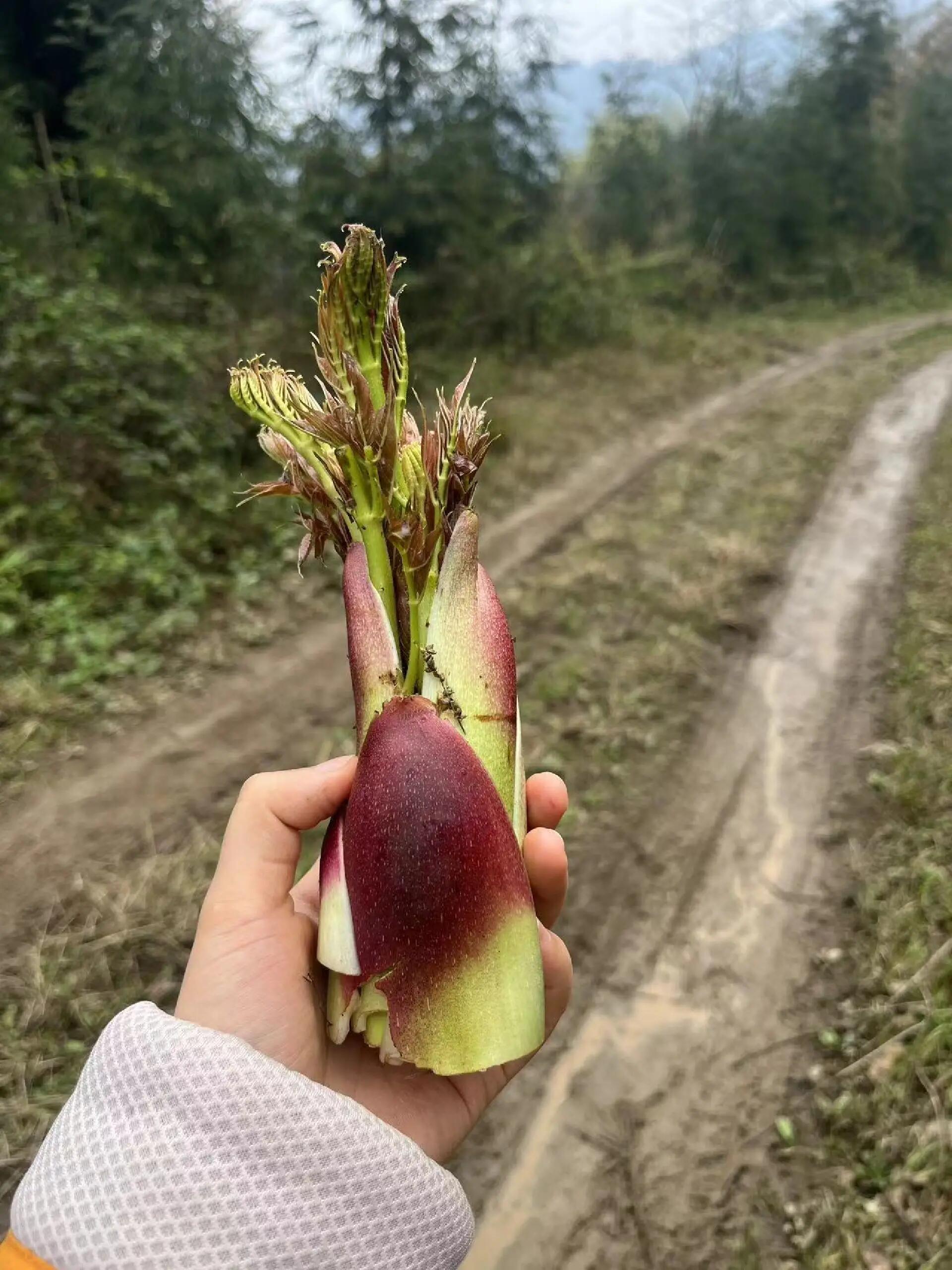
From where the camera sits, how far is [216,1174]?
4.02ft

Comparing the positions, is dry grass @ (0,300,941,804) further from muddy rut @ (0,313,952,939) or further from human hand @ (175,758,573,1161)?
human hand @ (175,758,573,1161)

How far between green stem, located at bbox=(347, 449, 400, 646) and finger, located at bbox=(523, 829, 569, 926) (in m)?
A: 0.50

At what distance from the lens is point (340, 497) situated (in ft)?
5.43

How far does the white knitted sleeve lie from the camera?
3.90 feet

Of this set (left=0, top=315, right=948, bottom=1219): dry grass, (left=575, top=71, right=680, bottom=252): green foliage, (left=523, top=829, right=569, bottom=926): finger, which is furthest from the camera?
(left=575, top=71, right=680, bottom=252): green foliage

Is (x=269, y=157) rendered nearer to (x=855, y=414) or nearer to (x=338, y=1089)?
(x=855, y=414)

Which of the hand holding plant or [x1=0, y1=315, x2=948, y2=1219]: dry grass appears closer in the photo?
the hand holding plant

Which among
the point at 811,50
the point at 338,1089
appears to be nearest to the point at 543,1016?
the point at 338,1089

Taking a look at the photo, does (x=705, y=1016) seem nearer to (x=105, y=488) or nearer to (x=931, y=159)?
(x=105, y=488)

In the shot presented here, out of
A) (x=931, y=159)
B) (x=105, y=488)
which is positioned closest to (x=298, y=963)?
(x=105, y=488)

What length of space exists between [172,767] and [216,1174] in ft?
10.6

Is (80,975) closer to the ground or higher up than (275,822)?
closer to the ground

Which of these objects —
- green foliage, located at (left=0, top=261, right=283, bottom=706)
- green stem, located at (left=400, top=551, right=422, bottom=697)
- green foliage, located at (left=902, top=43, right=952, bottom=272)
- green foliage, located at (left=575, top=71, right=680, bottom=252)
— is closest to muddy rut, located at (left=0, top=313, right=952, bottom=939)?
green foliage, located at (left=0, top=261, right=283, bottom=706)

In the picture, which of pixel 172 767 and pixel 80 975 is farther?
pixel 172 767
